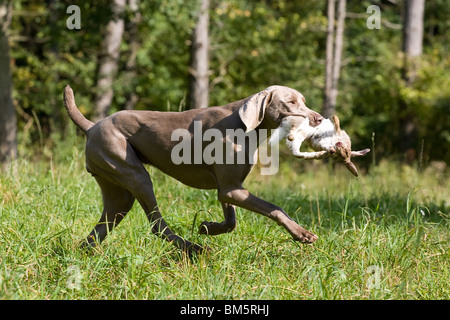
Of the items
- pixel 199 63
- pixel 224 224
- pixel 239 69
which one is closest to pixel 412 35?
pixel 199 63

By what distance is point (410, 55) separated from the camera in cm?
1415

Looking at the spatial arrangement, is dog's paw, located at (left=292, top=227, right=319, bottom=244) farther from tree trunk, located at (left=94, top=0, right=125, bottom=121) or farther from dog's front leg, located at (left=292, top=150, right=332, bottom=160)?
tree trunk, located at (left=94, top=0, right=125, bottom=121)

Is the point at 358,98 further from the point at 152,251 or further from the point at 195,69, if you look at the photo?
the point at 152,251

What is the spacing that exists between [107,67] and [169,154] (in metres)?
9.74

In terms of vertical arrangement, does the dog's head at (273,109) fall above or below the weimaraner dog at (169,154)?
above

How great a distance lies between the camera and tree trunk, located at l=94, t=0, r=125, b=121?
42.7 ft

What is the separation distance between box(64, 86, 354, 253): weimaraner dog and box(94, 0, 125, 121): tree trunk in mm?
9023

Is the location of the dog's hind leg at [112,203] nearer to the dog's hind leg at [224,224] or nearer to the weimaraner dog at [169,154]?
the weimaraner dog at [169,154]

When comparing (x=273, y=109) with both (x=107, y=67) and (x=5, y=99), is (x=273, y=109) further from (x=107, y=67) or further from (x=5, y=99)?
(x=107, y=67)

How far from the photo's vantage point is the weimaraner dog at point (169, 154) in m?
3.78

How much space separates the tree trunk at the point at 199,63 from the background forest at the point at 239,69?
0.17 meters

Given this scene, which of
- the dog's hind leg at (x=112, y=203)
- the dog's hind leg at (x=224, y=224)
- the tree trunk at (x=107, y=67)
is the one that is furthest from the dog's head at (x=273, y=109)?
the tree trunk at (x=107, y=67)
